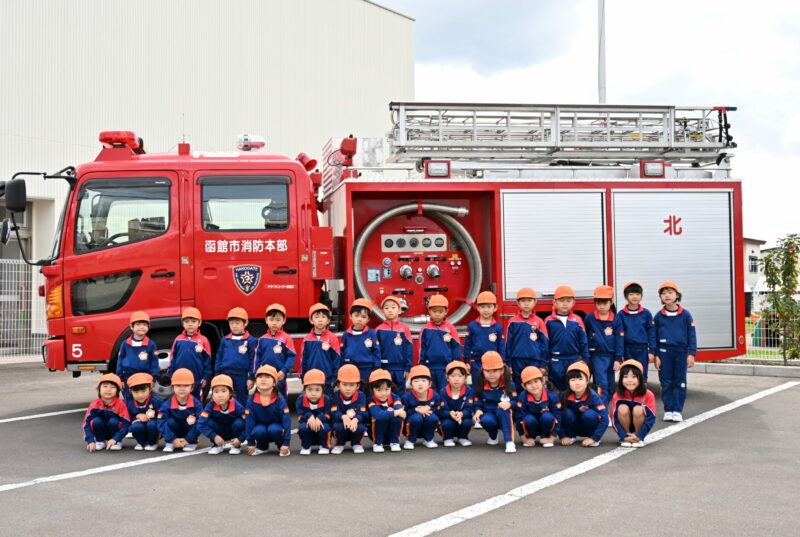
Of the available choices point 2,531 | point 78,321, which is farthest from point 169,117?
point 2,531

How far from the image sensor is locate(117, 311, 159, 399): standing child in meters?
7.47

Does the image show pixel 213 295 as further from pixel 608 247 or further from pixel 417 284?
pixel 608 247

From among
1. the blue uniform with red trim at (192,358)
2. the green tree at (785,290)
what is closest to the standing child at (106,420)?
the blue uniform with red trim at (192,358)

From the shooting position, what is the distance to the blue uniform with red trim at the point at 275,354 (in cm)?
741

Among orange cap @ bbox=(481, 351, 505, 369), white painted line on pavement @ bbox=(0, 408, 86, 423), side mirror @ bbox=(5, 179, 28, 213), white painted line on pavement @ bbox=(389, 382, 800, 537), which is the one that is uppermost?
side mirror @ bbox=(5, 179, 28, 213)

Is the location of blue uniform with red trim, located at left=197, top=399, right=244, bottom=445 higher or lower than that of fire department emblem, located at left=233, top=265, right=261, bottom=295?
lower

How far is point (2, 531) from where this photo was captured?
14.4 feet

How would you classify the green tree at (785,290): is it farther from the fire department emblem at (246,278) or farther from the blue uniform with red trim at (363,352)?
the fire department emblem at (246,278)

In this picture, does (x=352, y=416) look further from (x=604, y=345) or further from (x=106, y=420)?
(x=604, y=345)

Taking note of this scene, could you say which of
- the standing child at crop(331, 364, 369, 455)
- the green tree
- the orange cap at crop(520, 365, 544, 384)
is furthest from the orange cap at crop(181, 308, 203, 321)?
the green tree

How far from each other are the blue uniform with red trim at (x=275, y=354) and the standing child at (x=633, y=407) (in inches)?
118

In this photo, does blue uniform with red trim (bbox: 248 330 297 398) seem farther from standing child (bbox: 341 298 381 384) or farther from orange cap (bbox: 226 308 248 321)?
standing child (bbox: 341 298 381 384)

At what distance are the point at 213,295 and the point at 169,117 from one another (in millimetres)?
14383

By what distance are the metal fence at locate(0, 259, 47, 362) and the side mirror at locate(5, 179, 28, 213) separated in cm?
837
